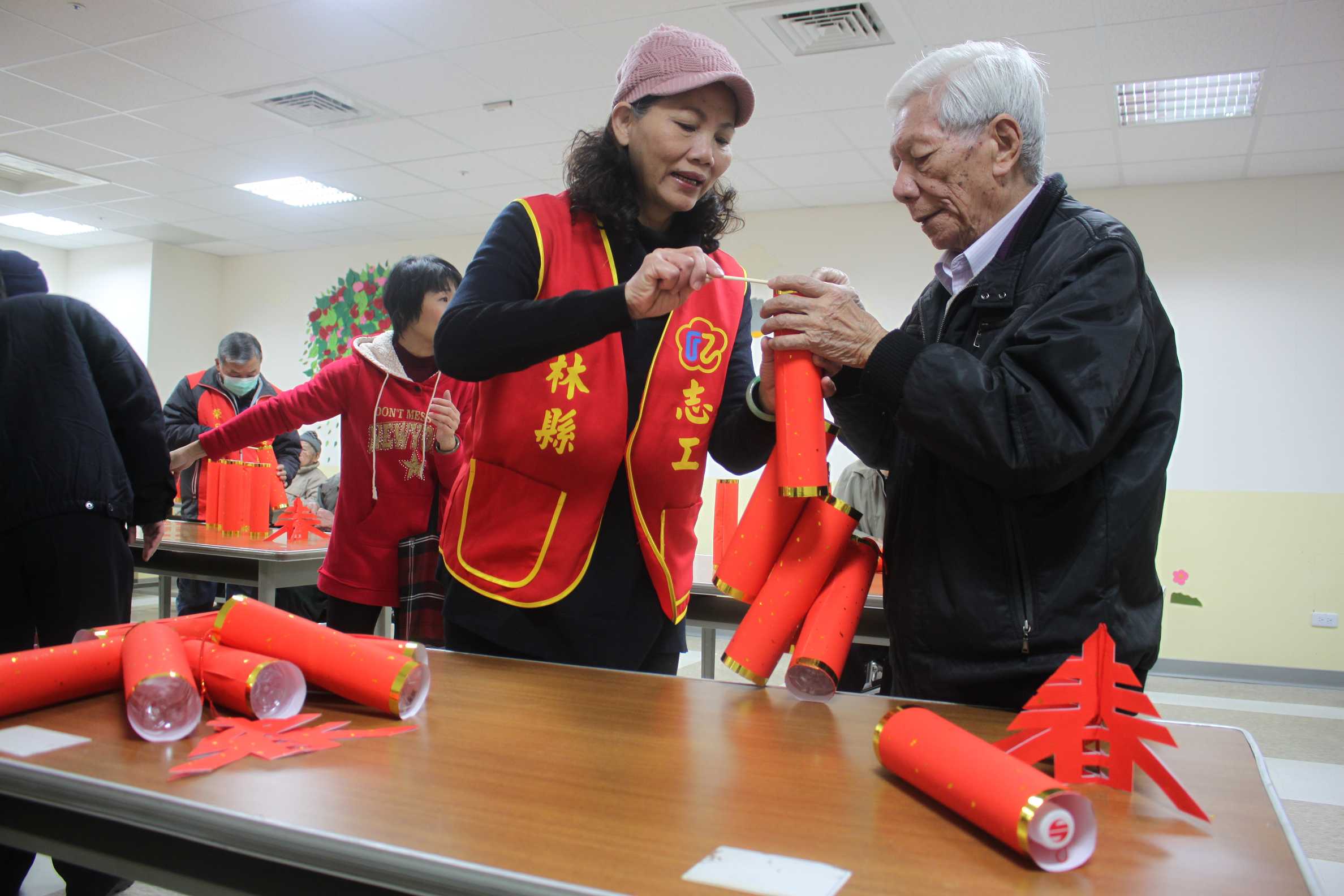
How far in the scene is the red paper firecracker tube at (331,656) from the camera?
1033 mm

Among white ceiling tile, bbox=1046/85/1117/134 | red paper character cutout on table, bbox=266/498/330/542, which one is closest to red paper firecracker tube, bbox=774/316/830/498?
red paper character cutout on table, bbox=266/498/330/542

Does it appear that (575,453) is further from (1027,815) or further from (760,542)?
(1027,815)

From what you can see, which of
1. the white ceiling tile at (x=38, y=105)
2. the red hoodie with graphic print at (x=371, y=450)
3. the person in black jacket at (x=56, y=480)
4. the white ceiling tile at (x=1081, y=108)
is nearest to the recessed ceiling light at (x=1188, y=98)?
the white ceiling tile at (x=1081, y=108)

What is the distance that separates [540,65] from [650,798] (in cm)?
444

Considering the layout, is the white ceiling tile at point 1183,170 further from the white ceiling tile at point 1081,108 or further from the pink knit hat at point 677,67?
the pink knit hat at point 677,67

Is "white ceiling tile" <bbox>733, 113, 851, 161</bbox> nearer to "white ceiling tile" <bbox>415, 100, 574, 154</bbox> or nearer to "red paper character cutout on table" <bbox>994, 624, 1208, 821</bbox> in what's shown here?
"white ceiling tile" <bbox>415, 100, 574, 154</bbox>

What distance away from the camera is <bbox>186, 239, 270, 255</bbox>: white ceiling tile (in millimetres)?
8953

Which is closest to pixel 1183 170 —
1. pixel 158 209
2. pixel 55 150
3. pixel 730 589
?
pixel 730 589

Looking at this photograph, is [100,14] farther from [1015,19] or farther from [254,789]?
[254,789]

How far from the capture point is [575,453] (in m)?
1.27

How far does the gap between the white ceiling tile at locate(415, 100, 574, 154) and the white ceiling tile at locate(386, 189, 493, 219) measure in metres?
1.23

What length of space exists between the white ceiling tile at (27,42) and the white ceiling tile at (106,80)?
0.05 meters

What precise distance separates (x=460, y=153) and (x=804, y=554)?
216 inches

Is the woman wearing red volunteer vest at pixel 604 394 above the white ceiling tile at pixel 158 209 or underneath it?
underneath
